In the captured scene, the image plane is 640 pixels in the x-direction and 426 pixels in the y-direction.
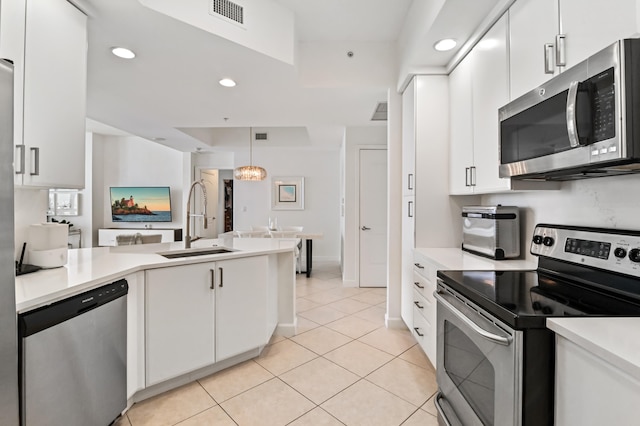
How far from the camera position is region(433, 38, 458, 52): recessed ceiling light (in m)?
2.11

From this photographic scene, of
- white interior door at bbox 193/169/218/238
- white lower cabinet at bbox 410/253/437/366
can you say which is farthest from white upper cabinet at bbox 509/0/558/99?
white interior door at bbox 193/169/218/238

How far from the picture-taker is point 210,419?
67.4 inches

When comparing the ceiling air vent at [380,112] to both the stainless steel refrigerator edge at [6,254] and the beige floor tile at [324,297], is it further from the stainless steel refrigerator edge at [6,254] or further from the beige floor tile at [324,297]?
the stainless steel refrigerator edge at [6,254]

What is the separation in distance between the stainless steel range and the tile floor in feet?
1.50

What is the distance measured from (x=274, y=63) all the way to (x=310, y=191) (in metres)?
4.35

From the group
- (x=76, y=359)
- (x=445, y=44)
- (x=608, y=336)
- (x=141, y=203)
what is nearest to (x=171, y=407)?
(x=76, y=359)

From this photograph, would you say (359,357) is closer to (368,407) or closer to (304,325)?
(368,407)

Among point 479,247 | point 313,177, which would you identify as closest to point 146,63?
point 479,247

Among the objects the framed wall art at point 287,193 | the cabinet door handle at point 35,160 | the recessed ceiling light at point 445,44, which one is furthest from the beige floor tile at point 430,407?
the framed wall art at point 287,193

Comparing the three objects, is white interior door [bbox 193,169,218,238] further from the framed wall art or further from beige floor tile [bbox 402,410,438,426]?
beige floor tile [bbox 402,410,438,426]

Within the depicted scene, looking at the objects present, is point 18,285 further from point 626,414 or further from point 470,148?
point 470,148

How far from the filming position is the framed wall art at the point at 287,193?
6691mm

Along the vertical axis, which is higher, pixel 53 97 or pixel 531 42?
pixel 531 42

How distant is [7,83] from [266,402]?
1.97 m
